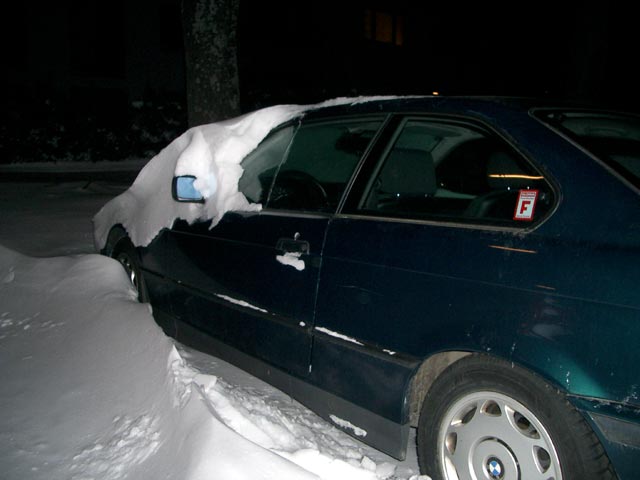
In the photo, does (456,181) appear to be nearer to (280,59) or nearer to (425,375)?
(425,375)

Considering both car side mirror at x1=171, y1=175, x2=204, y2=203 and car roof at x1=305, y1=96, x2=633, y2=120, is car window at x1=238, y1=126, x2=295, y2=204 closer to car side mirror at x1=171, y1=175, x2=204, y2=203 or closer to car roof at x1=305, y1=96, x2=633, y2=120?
car side mirror at x1=171, y1=175, x2=204, y2=203

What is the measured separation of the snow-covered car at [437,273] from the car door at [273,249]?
12 mm

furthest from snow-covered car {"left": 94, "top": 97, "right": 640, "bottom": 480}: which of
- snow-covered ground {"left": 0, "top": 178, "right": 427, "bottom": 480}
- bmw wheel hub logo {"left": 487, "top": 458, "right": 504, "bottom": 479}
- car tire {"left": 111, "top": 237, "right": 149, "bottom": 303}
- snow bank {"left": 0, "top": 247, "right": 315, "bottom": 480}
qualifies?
car tire {"left": 111, "top": 237, "right": 149, "bottom": 303}

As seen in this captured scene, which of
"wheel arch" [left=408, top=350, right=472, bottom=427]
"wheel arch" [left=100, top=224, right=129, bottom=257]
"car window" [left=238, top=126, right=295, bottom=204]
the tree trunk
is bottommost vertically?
"wheel arch" [left=408, top=350, right=472, bottom=427]

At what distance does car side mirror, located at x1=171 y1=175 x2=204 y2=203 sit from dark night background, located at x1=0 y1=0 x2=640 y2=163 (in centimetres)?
851

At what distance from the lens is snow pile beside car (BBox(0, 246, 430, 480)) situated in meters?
2.32

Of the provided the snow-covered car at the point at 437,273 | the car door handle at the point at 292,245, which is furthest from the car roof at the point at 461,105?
the car door handle at the point at 292,245

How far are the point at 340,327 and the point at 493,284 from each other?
0.75 m

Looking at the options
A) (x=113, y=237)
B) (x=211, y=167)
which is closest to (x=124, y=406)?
(x=211, y=167)

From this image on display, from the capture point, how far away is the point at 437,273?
86.4 inches

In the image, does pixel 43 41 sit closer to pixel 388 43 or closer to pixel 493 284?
pixel 388 43

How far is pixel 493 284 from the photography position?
6.67 ft

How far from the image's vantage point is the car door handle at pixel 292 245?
271cm

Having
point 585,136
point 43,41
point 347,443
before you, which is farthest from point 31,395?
point 43,41
